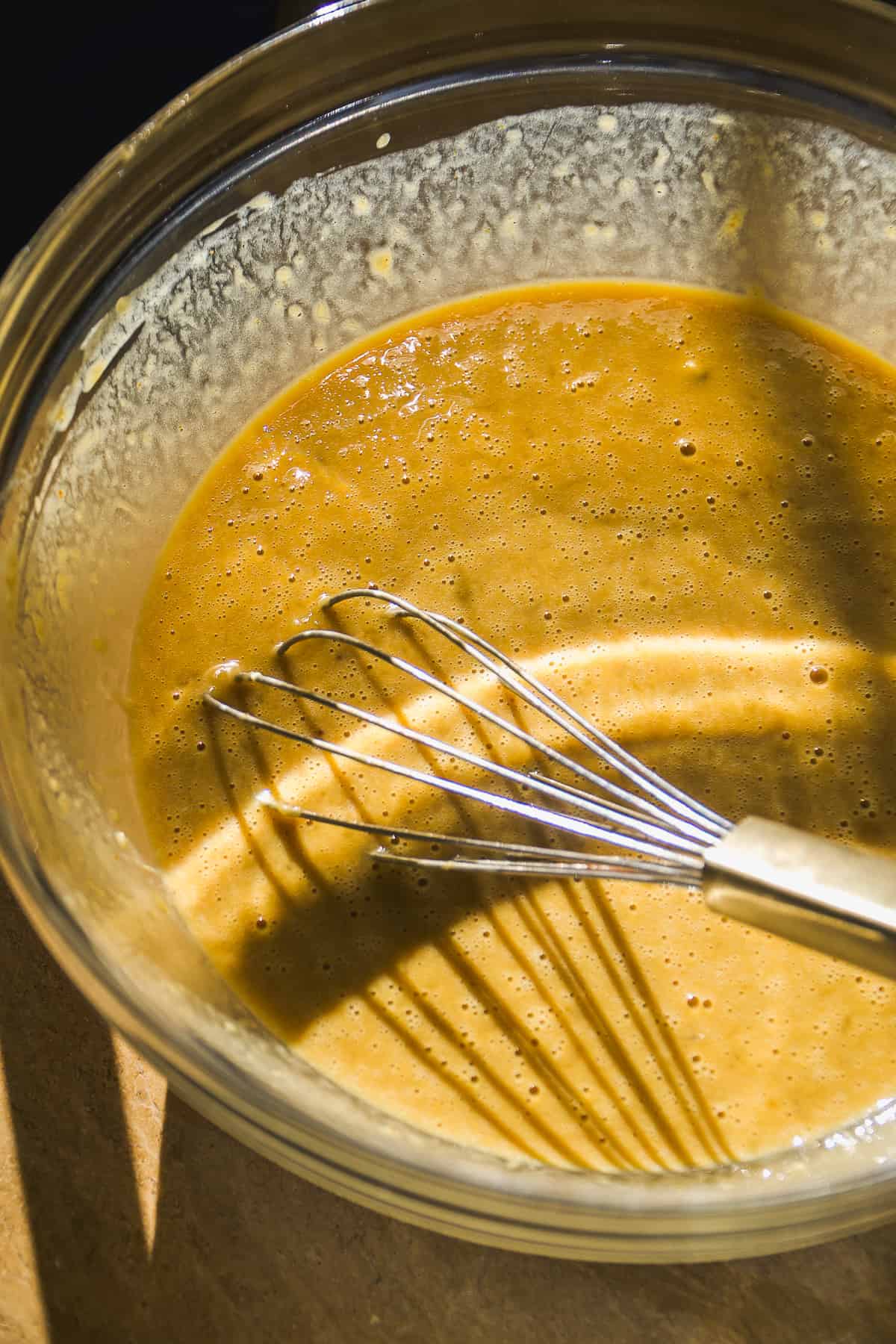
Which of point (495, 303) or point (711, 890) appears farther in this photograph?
point (495, 303)

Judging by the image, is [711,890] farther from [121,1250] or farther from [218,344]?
[218,344]

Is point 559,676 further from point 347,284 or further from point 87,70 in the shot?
point 87,70

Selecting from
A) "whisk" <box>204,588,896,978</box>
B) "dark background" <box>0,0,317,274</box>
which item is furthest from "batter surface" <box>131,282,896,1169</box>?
"dark background" <box>0,0,317,274</box>

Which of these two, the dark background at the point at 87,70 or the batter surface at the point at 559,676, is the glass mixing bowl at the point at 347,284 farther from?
the dark background at the point at 87,70

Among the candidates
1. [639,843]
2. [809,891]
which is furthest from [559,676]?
[809,891]

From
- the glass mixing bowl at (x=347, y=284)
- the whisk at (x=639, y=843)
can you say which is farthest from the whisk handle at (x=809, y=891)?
the glass mixing bowl at (x=347, y=284)

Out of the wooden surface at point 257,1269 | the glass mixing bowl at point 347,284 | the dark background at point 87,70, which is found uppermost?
the dark background at point 87,70

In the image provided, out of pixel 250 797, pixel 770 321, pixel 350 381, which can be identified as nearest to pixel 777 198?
pixel 770 321
